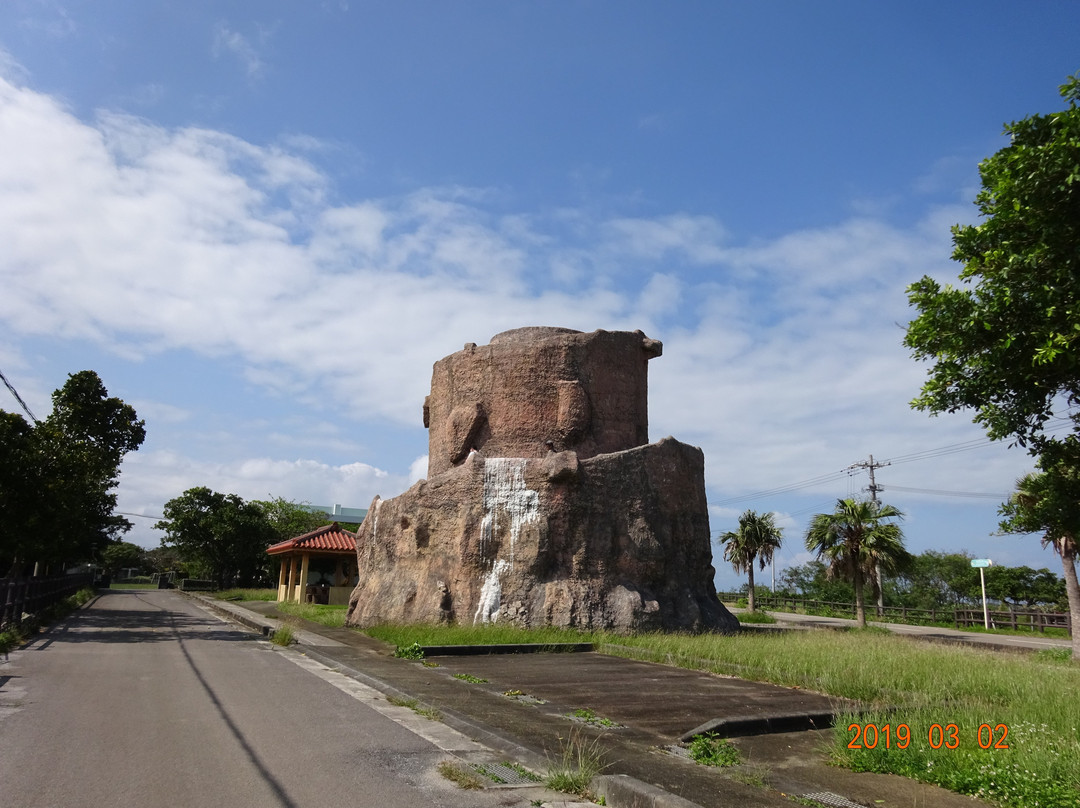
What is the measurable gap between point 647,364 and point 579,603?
717 centimetres

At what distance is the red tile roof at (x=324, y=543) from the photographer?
33.7 meters

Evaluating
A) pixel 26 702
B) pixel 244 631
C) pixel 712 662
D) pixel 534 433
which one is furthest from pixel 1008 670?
pixel 244 631

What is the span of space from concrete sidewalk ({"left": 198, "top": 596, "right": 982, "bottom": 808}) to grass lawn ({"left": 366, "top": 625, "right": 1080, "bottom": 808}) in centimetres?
28

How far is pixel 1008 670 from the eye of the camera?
11.1 m

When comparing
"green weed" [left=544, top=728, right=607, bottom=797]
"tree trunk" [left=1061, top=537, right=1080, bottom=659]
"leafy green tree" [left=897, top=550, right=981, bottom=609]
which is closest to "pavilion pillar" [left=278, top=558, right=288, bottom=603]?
"tree trunk" [left=1061, top=537, right=1080, bottom=659]

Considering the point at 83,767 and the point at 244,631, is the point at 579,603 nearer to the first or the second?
the point at 244,631

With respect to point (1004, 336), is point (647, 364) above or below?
above

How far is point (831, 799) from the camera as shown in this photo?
5.34 meters

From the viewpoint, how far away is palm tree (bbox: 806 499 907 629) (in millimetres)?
29297

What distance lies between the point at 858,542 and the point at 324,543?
72.7 ft

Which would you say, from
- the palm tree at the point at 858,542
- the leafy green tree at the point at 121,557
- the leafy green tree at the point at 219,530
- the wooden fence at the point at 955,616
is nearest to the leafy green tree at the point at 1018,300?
the palm tree at the point at 858,542

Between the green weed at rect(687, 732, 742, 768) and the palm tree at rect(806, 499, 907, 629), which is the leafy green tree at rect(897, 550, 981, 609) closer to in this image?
the palm tree at rect(806, 499, 907, 629)

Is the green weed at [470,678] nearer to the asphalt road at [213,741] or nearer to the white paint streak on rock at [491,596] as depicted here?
the asphalt road at [213,741]
